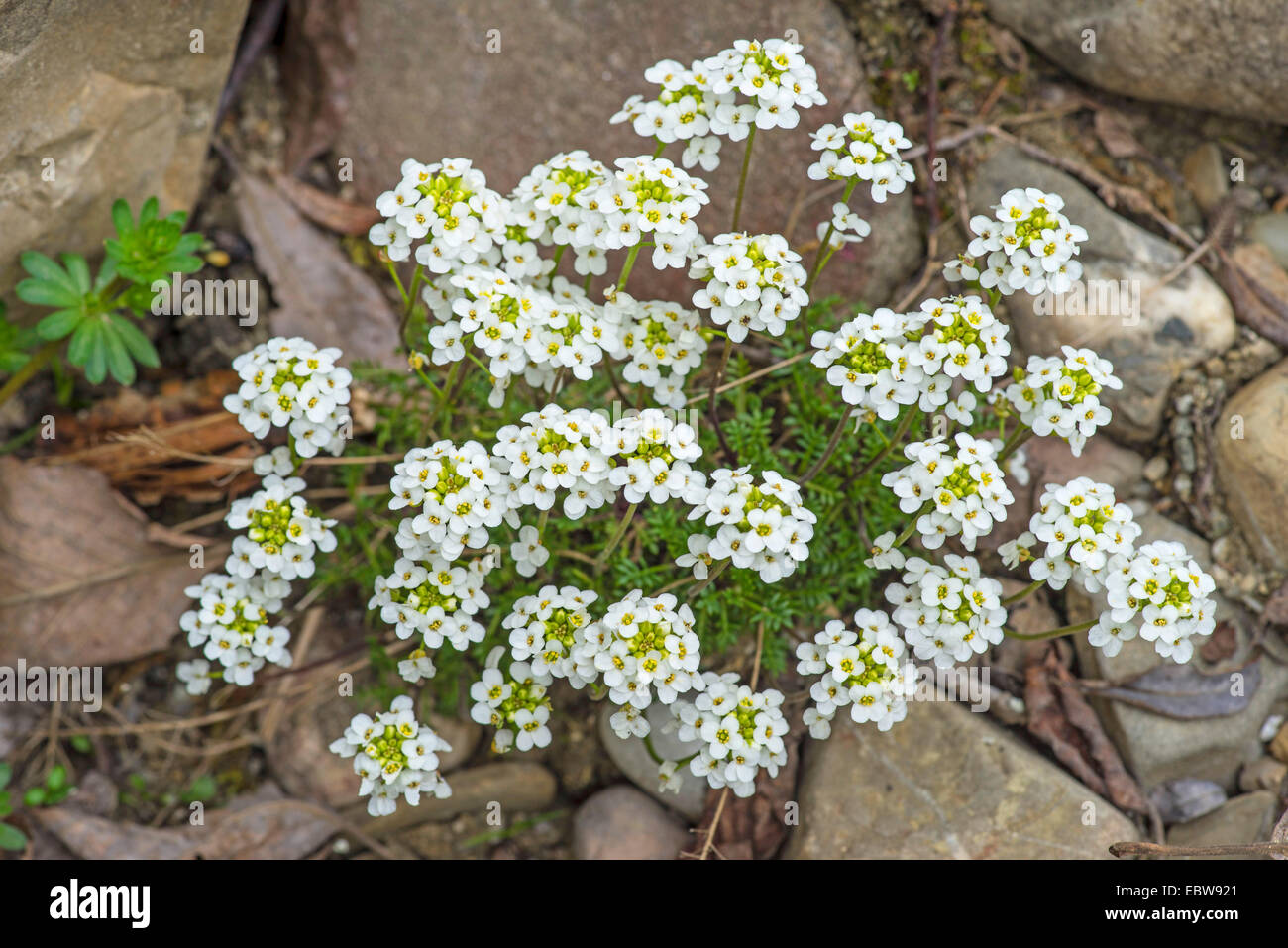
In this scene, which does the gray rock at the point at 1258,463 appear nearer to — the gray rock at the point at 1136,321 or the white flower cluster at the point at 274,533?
the gray rock at the point at 1136,321

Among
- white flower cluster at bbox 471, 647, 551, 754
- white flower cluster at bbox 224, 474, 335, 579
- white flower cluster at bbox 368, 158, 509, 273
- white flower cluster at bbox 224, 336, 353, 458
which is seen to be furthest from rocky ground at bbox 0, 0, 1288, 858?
white flower cluster at bbox 368, 158, 509, 273

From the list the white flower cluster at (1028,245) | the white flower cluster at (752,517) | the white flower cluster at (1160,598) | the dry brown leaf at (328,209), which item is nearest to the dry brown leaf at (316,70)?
the dry brown leaf at (328,209)

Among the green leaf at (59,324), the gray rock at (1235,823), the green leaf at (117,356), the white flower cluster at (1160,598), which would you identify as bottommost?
the gray rock at (1235,823)

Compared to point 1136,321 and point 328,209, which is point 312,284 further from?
point 1136,321

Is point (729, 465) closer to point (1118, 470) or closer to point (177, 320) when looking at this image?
point (1118, 470)

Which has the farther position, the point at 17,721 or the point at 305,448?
the point at 17,721

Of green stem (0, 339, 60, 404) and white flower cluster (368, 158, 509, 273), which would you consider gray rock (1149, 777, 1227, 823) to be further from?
green stem (0, 339, 60, 404)
